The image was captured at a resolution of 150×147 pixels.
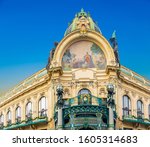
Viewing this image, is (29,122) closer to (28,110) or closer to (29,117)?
(29,117)

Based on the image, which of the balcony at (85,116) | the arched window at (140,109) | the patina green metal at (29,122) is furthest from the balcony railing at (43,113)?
the arched window at (140,109)

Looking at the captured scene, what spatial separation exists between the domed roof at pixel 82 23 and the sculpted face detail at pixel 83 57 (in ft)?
3.21

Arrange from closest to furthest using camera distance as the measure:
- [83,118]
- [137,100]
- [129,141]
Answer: [129,141], [83,118], [137,100]

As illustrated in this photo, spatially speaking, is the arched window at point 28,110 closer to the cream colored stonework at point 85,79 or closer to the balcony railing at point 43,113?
the cream colored stonework at point 85,79

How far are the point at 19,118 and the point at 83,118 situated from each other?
332 inches

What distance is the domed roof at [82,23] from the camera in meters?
32.1

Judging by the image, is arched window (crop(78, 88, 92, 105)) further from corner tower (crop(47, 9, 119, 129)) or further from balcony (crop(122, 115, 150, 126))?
balcony (crop(122, 115, 150, 126))

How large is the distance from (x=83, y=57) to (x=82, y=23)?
198 centimetres

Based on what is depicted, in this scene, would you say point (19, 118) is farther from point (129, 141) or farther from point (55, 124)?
point (129, 141)

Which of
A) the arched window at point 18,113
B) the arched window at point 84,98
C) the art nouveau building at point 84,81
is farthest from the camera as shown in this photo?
the arched window at point 18,113

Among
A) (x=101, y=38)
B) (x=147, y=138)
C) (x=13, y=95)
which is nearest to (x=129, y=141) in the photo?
(x=147, y=138)

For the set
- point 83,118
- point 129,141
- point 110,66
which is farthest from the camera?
point 110,66

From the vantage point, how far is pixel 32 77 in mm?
35000

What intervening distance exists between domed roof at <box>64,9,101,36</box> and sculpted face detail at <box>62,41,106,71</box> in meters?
0.98
